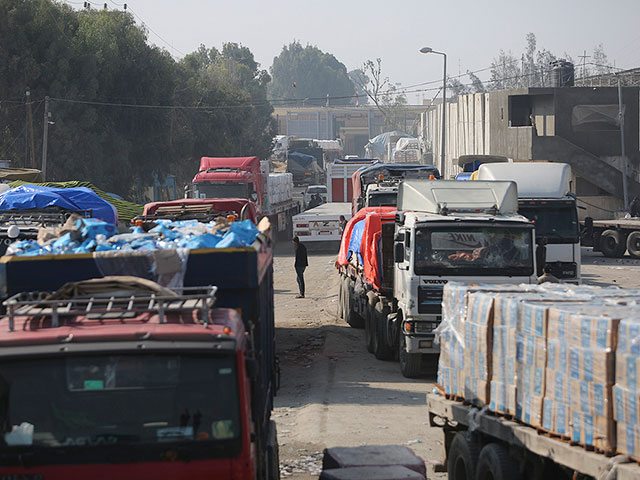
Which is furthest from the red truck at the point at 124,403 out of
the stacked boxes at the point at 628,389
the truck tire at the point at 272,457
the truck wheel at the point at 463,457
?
the truck wheel at the point at 463,457

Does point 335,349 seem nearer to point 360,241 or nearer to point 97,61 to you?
point 360,241

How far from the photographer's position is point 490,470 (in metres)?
8.23

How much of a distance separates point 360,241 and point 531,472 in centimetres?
1229

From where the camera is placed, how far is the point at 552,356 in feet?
23.5

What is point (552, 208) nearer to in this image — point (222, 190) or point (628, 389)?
point (628, 389)

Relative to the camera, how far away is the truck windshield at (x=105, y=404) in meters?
5.98

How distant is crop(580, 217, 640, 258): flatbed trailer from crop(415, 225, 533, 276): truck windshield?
20.1 metres

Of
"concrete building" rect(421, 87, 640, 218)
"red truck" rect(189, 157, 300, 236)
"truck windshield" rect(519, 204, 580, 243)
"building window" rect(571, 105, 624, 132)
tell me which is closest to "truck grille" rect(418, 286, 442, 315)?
"truck windshield" rect(519, 204, 580, 243)

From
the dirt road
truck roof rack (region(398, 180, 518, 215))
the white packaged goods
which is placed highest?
truck roof rack (region(398, 180, 518, 215))

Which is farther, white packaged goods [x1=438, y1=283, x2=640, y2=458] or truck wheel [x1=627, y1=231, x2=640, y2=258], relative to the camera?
truck wheel [x1=627, y1=231, x2=640, y2=258]

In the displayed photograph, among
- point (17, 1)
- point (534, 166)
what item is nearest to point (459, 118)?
point (17, 1)

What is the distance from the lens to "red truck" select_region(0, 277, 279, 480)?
595cm

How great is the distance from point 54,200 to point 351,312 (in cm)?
702

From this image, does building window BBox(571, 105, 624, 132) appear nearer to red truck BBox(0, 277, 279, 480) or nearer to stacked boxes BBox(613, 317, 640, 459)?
stacked boxes BBox(613, 317, 640, 459)
